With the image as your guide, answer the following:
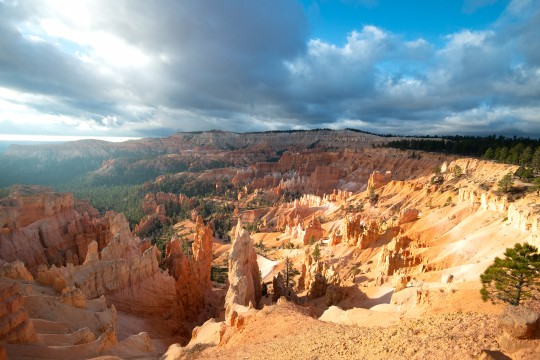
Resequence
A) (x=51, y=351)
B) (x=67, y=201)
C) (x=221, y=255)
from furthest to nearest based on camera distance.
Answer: (x=221, y=255)
(x=67, y=201)
(x=51, y=351)

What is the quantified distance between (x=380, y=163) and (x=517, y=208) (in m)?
68.2

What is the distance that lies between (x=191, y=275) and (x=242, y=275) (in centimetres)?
836

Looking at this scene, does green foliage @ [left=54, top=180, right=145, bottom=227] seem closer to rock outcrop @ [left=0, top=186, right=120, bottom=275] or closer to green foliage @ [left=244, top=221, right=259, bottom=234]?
green foliage @ [left=244, top=221, right=259, bottom=234]

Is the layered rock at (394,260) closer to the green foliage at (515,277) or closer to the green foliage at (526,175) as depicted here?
the green foliage at (515,277)

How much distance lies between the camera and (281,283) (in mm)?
29156

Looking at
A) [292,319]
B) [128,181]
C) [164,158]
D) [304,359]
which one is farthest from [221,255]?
[164,158]

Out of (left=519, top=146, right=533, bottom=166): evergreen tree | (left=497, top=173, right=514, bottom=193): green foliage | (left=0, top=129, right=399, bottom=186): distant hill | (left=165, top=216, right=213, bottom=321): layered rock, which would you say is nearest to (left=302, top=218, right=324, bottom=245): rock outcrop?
(left=165, top=216, right=213, bottom=321): layered rock

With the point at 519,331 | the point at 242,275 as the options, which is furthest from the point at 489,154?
the point at 519,331

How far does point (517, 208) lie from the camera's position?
2800cm

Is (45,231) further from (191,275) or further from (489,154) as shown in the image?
(489,154)

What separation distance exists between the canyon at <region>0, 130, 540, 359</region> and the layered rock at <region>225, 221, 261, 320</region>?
5.6 inches

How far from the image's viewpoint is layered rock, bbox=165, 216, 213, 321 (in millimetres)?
28625

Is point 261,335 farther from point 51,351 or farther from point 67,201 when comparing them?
point 67,201

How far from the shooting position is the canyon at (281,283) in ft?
38.2
